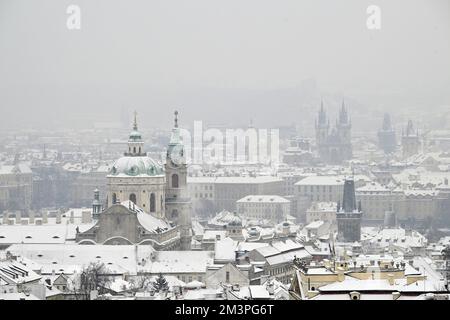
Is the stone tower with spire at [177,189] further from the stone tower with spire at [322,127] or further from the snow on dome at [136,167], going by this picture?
the stone tower with spire at [322,127]

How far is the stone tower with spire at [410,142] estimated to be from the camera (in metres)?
51.1

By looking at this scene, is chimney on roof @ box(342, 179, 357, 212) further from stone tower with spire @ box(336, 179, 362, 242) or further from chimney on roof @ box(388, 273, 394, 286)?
chimney on roof @ box(388, 273, 394, 286)

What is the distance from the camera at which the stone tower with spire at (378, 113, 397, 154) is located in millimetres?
49450

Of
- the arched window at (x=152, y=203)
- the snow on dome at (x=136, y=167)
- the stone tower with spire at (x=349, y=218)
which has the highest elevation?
the snow on dome at (x=136, y=167)

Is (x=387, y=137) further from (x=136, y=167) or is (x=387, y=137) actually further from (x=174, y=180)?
(x=136, y=167)

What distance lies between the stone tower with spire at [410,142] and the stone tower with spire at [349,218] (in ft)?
27.2

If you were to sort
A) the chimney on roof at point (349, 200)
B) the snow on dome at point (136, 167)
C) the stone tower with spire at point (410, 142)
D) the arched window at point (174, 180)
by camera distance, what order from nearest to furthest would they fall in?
the snow on dome at point (136, 167) → the arched window at point (174, 180) → the chimney on roof at point (349, 200) → the stone tower with spire at point (410, 142)

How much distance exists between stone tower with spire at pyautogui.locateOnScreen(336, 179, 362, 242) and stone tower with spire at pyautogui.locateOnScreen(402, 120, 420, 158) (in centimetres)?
829

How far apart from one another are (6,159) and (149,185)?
1295 cm

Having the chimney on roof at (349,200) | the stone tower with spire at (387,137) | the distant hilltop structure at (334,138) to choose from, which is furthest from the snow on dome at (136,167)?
the distant hilltop structure at (334,138)

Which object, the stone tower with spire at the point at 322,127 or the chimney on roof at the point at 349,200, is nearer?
the chimney on roof at the point at 349,200

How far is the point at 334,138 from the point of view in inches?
2197

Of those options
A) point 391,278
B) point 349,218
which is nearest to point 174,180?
point 349,218

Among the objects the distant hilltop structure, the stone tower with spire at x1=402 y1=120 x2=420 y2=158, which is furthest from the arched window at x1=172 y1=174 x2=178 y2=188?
the stone tower with spire at x1=402 y1=120 x2=420 y2=158
